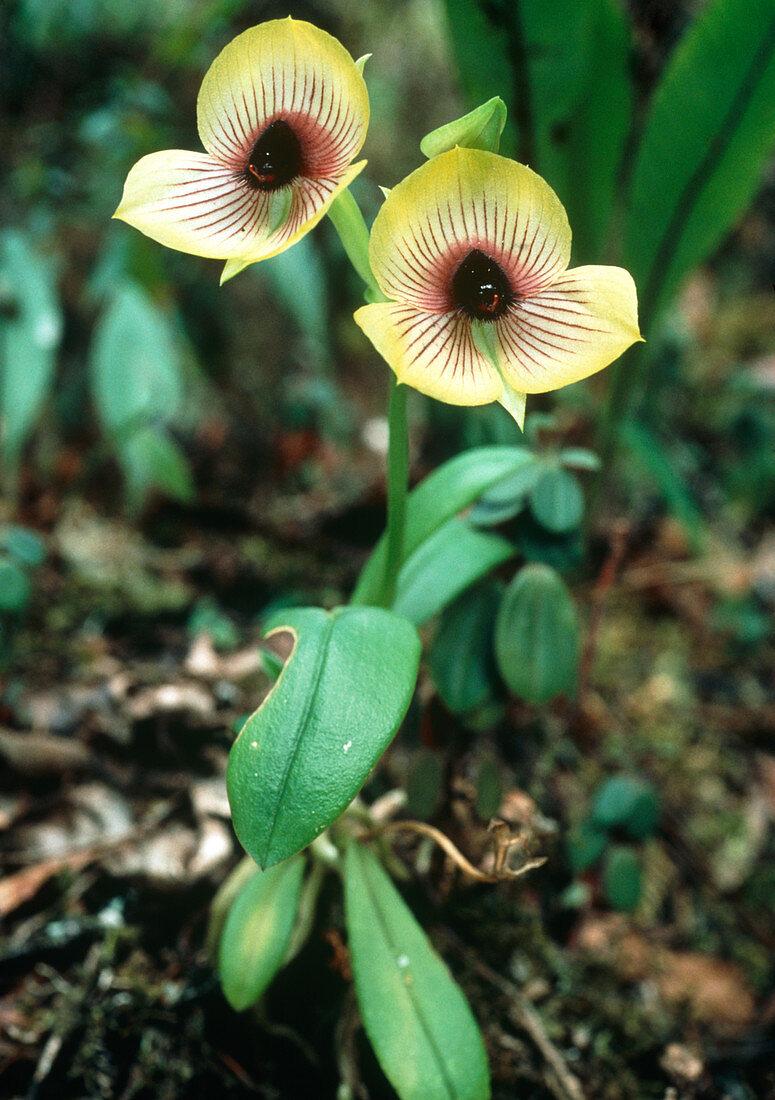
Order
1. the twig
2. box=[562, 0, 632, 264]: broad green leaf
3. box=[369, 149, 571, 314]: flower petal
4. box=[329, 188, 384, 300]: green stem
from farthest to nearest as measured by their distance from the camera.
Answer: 1. box=[562, 0, 632, 264]: broad green leaf
2. the twig
3. box=[329, 188, 384, 300]: green stem
4. box=[369, 149, 571, 314]: flower petal

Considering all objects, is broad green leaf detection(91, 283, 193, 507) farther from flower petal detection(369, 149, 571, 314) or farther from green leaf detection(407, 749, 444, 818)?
flower petal detection(369, 149, 571, 314)

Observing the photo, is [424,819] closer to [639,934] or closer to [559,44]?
[639,934]

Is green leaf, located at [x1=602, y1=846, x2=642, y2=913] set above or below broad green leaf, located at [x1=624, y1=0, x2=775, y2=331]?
below

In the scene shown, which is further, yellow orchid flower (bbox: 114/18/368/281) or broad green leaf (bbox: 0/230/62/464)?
broad green leaf (bbox: 0/230/62/464)

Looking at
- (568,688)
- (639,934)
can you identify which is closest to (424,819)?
(568,688)

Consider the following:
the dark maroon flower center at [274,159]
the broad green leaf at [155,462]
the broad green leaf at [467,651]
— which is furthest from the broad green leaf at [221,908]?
the broad green leaf at [155,462]

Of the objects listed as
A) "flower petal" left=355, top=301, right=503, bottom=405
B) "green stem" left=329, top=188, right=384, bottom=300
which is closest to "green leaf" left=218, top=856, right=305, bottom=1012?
"flower petal" left=355, top=301, right=503, bottom=405

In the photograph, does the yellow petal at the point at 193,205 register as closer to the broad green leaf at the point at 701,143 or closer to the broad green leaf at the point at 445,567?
the broad green leaf at the point at 445,567

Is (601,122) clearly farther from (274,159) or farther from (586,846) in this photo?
(586,846)
